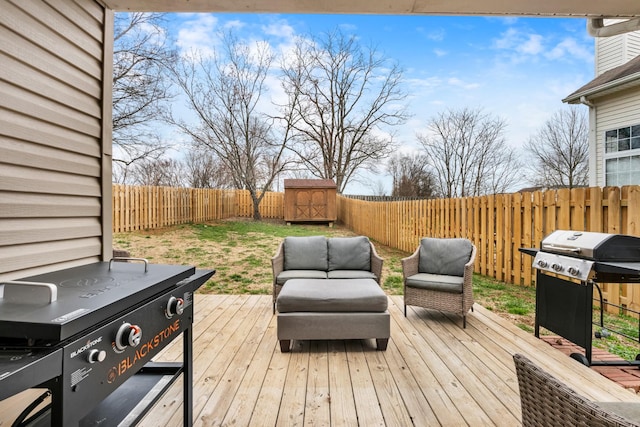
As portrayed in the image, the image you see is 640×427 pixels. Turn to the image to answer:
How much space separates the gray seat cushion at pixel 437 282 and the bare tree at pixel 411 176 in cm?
990

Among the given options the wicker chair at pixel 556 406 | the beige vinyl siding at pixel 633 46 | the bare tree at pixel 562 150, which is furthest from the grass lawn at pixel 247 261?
the bare tree at pixel 562 150

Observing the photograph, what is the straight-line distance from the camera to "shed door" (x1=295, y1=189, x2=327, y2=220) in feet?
43.7

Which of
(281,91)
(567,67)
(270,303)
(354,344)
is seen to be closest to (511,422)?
(354,344)

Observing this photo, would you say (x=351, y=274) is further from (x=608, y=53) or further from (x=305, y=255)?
(x=608, y=53)

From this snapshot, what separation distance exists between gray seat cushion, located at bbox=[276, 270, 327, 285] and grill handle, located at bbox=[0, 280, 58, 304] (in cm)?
303

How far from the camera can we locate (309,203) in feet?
43.8

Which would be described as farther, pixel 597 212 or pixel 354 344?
pixel 597 212

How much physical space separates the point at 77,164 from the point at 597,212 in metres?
5.23

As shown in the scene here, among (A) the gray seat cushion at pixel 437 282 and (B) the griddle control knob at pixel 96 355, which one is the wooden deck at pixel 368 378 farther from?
(B) the griddle control knob at pixel 96 355

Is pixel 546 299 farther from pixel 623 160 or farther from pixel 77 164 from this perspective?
pixel 623 160

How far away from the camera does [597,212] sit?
12.8ft

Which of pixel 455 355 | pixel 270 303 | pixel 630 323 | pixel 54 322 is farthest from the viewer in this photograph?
pixel 270 303

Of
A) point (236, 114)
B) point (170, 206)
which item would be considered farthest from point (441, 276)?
point (236, 114)

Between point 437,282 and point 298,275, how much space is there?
1.65m
